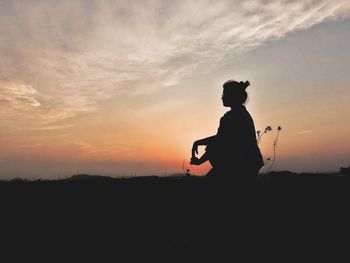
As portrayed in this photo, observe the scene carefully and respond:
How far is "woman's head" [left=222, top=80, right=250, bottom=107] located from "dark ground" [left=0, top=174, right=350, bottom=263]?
101cm

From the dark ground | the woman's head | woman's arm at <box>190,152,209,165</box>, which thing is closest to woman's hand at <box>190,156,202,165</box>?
woman's arm at <box>190,152,209,165</box>

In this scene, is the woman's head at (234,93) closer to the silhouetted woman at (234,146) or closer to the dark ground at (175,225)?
the silhouetted woman at (234,146)

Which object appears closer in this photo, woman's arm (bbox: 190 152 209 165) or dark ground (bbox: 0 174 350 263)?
dark ground (bbox: 0 174 350 263)

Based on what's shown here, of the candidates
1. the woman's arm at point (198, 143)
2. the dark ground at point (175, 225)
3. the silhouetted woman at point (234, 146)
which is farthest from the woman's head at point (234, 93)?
the dark ground at point (175, 225)

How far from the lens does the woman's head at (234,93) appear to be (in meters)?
5.07

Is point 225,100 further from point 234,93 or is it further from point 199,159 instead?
point 199,159

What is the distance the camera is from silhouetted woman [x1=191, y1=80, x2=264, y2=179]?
4.86m

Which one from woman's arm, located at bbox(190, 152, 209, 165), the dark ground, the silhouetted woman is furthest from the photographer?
woman's arm, located at bbox(190, 152, 209, 165)

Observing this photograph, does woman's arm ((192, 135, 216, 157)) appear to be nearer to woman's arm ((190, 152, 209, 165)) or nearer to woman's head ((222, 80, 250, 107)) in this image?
woman's arm ((190, 152, 209, 165))

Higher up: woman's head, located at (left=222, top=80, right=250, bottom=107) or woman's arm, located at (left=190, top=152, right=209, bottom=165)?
woman's head, located at (left=222, top=80, right=250, bottom=107)

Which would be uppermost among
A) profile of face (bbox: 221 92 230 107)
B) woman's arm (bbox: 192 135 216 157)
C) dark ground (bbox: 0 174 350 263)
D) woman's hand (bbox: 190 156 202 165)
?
profile of face (bbox: 221 92 230 107)

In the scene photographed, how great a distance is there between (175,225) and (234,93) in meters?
2.68

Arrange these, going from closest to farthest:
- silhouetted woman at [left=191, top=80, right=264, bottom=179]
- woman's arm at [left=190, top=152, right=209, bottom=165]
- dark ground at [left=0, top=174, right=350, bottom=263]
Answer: dark ground at [left=0, top=174, right=350, bottom=263] → silhouetted woman at [left=191, top=80, right=264, bottom=179] → woman's arm at [left=190, top=152, right=209, bottom=165]

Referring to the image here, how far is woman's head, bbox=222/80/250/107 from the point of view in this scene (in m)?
5.07
